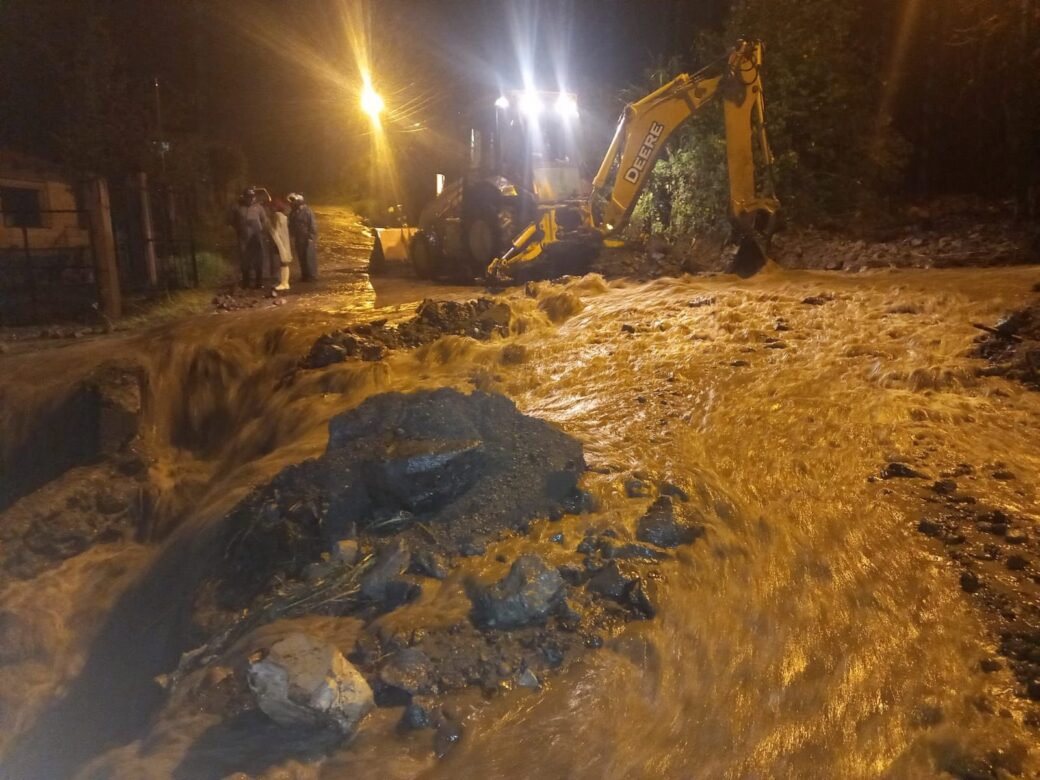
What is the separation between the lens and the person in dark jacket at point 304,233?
16812 mm

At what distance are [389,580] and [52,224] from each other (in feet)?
42.3

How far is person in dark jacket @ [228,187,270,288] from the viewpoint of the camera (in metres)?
15.9

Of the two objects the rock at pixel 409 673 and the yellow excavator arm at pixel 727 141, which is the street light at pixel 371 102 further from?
the rock at pixel 409 673

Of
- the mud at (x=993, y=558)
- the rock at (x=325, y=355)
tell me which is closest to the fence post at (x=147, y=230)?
the rock at (x=325, y=355)

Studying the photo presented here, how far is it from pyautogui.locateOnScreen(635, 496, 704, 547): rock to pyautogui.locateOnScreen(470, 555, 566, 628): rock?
0.81m

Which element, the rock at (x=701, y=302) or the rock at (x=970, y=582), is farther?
the rock at (x=701, y=302)

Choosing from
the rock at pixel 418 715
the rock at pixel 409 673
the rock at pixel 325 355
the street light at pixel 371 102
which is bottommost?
the rock at pixel 418 715

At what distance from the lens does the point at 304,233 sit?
17.0 metres

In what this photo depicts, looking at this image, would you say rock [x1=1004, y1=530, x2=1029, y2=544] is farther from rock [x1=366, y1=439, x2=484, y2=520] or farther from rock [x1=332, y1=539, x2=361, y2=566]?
rock [x1=332, y1=539, x2=361, y2=566]

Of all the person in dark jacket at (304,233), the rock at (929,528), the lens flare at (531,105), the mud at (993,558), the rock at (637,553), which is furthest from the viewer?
the person in dark jacket at (304,233)

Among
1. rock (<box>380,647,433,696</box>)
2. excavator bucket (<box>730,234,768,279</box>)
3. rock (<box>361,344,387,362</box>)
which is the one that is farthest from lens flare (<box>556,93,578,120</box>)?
rock (<box>380,647,433,696</box>)

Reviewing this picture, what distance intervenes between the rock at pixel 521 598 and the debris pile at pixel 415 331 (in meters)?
5.59

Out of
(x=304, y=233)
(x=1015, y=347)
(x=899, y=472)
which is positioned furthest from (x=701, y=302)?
(x=304, y=233)

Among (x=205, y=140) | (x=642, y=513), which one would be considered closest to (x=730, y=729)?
(x=642, y=513)
